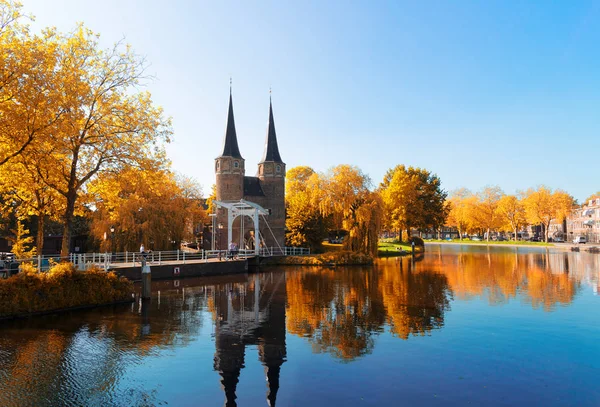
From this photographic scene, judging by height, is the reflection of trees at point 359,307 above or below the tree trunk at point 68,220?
below

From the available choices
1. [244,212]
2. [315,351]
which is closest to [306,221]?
[244,212]

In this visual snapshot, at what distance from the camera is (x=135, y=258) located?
100 feet

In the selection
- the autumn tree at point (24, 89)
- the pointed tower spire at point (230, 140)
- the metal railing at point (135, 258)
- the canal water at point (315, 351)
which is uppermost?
the pointed tower spire at point (230, 140)

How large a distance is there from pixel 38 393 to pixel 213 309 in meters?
9.31

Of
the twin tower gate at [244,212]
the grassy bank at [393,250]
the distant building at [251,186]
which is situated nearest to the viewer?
the twin tower gate at [244,212]

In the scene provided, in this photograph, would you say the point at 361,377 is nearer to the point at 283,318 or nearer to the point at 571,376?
the point at 571,376

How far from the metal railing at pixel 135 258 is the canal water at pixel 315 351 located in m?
3.76

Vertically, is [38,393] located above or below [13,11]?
below

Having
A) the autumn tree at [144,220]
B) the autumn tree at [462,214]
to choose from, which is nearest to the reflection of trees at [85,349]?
the autumn tree at [144,220]

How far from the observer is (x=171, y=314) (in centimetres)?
1678

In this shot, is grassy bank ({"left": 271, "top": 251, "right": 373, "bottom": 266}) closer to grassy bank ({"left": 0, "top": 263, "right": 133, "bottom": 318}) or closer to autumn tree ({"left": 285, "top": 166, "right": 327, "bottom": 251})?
autumn tree ({"left": 285, "top": 166, "right": 327, "bottom": 251})

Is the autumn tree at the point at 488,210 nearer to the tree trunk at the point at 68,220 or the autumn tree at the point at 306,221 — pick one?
the autumn tree at the point at 306,221

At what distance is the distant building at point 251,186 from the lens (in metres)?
44.0

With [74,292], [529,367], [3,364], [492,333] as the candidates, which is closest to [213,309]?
[74,292]
